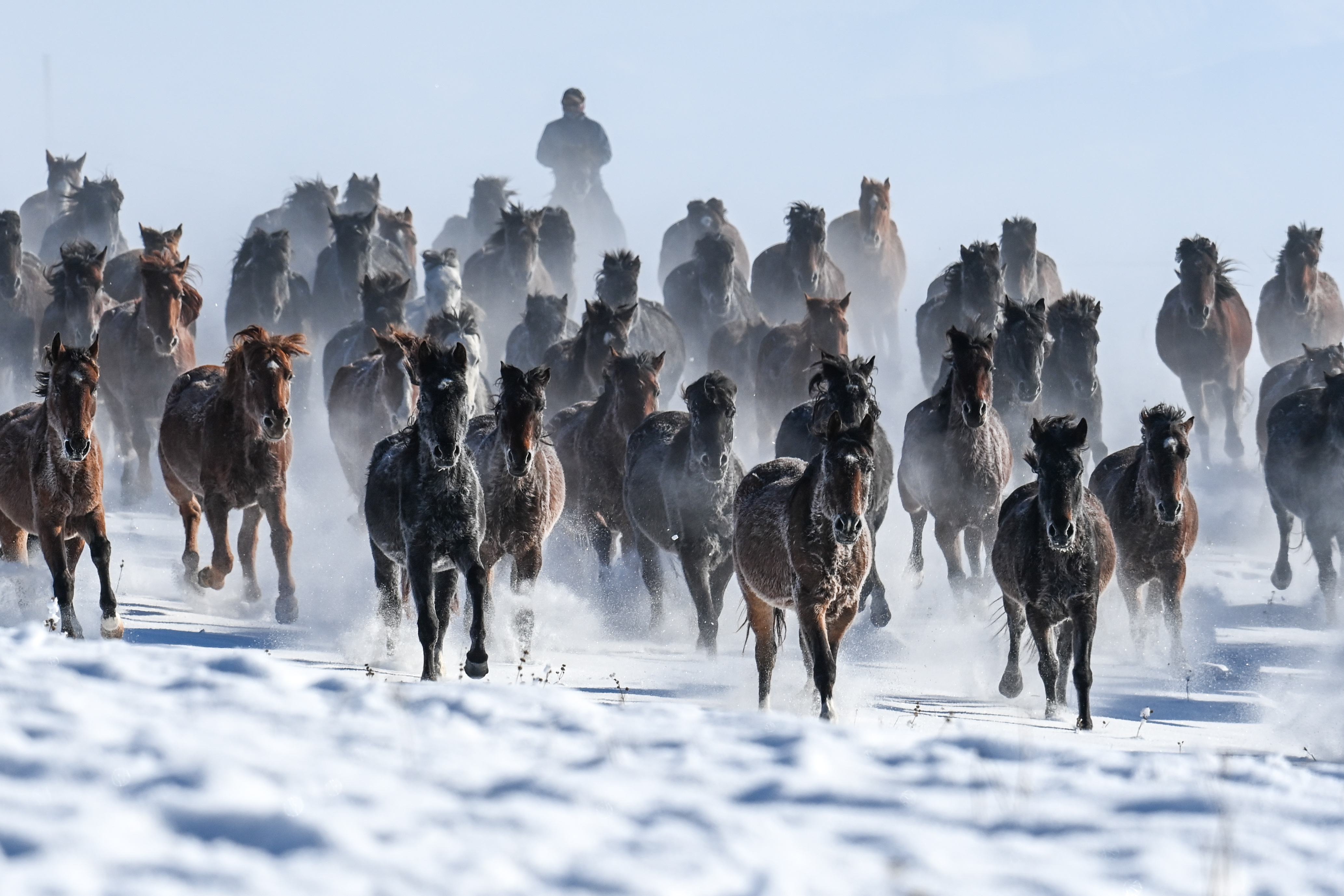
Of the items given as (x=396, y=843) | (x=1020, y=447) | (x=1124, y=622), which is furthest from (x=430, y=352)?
(x=1020, y=447)

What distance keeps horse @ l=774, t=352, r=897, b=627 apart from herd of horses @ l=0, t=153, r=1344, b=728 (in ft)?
0.11

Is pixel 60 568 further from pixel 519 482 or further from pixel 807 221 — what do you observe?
pixel 807 221

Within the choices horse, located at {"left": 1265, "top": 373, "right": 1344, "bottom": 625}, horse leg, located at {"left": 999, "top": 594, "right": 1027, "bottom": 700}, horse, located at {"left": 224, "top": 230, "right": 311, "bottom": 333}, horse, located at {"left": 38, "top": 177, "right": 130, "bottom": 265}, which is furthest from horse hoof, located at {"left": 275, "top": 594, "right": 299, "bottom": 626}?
horse, located at {"left": 38, "top": 177, "right": 130, "bottom": 265}

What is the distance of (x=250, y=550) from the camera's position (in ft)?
41.8

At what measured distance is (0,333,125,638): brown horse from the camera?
31.4 feet

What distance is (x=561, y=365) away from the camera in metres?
18.7

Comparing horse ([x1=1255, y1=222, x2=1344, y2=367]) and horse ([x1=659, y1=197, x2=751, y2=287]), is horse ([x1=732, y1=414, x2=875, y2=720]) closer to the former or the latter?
horse ([x1=1255, y1=222, x2=1344, y2=367])

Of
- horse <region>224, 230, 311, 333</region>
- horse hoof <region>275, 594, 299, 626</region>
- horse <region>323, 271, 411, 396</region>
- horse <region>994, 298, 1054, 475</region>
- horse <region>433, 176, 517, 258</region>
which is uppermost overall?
horse <region>433, 176, 517, 258</region>

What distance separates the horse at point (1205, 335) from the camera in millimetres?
20938

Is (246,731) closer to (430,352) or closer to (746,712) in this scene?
(746,712)

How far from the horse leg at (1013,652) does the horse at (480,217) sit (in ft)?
79.7

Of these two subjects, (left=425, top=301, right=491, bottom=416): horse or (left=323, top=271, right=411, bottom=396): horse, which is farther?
(left=323, top=271, right=411, bottom=396): horse

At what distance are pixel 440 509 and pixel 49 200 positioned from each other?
30.2 m

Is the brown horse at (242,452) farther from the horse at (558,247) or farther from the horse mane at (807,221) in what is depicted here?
the horse at (558,247)
